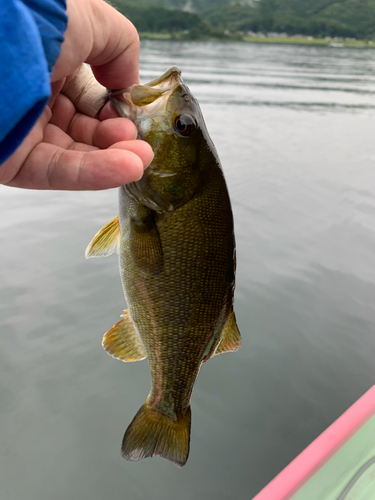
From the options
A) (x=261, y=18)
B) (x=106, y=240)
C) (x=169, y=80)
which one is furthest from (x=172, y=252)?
(x=261, y=18)

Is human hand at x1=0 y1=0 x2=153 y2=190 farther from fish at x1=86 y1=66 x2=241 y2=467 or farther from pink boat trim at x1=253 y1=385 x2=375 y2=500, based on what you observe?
pink boat trim at x1=253 y1=385 x2=375 y2=500

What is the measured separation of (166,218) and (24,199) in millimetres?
4543

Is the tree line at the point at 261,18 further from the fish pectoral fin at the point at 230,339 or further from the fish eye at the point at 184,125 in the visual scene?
the fish pectoral fin at the point at 230,339

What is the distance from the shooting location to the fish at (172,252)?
1.23 meters

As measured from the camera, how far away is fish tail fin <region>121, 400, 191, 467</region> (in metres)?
1.40

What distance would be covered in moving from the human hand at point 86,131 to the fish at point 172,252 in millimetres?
93

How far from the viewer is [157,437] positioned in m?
1.44

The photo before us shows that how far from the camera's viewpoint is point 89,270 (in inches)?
156

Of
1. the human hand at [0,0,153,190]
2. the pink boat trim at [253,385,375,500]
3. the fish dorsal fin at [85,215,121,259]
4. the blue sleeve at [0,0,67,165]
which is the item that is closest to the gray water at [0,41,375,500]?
the pink boat trim at [253,385,375,500]

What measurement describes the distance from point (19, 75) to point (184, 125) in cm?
65

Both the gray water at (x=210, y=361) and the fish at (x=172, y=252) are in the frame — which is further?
the gray water at (x=210, y=361)

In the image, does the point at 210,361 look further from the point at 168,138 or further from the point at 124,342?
the point at 168,138

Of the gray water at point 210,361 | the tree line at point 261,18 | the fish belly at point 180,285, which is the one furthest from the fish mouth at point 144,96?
the tree line at point 261,18

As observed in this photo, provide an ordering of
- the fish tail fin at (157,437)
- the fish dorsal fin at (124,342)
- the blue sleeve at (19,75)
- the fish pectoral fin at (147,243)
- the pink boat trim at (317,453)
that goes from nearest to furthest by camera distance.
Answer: the blue sleeve at (19,75) < the fish pectoral fin at (147,243) < the fish tail fin at (157,437) < the fish dorsal fin at (124,342) < the pink boat trim at (317,453)
